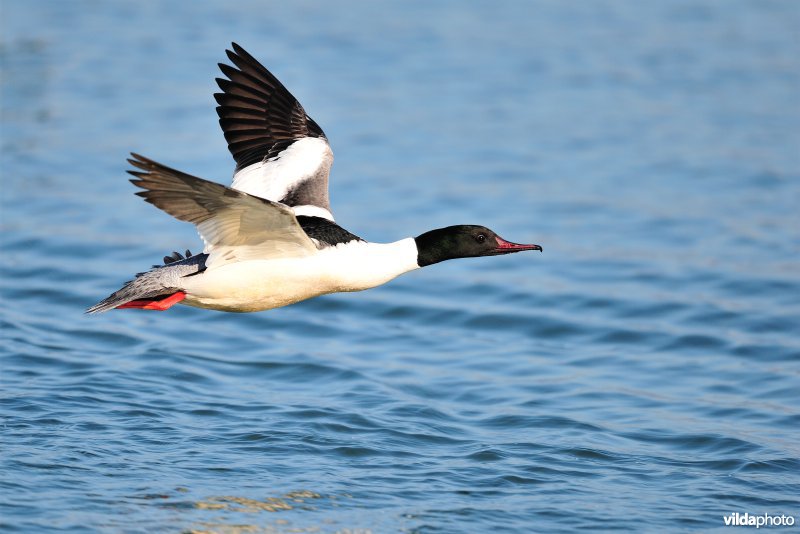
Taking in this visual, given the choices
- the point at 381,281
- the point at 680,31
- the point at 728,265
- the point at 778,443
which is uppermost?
the point at 680,31

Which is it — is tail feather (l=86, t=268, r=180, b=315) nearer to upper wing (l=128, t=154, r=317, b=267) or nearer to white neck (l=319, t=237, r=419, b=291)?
upper wing (l=128, t=154, r=317, b=267)

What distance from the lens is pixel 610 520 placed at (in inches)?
298

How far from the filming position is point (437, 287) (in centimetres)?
1266

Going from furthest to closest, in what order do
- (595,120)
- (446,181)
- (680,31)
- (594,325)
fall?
(680,31), (595,120), (446,181), (594,325)

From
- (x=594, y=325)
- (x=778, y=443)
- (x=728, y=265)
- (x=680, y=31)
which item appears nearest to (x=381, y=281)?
(x=778, y=443)

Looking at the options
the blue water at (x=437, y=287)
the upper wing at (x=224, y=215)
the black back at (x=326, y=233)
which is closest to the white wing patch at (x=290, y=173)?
the black back at (x=326, y=233)

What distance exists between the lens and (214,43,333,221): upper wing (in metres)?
8.93

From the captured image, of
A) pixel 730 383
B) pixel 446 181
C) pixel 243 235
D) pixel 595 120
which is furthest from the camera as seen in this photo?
pixel 595 120

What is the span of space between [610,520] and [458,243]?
2137 mm

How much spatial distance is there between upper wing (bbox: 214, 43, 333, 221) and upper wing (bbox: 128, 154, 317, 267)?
945 mm

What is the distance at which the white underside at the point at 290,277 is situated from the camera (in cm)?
801

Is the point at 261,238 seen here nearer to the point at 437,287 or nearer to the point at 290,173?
the point at 290,173

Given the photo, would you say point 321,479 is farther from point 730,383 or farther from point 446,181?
point 446,181

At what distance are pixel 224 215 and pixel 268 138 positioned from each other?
6.19 feet
